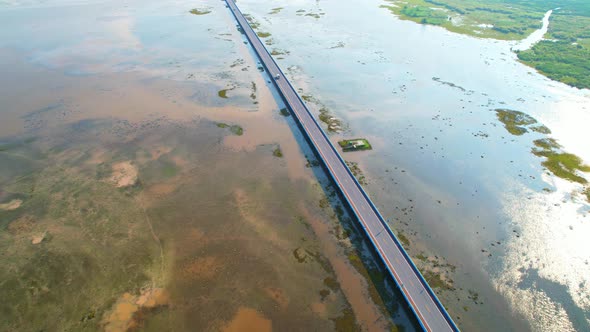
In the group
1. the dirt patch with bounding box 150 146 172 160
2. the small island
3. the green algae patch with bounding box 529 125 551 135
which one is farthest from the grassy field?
the dirt patch with bounding box 150 146 172 160

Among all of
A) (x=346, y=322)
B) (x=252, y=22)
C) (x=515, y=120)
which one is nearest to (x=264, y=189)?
(x=346, y=322)

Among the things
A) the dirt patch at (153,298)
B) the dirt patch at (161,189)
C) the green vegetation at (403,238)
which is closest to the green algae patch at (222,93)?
the dirt patch at (161,189)

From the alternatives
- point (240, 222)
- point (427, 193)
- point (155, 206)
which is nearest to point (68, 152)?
point (155, 206)

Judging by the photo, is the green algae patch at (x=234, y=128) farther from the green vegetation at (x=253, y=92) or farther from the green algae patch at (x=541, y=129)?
the green algae patch at (x=541, y=129)

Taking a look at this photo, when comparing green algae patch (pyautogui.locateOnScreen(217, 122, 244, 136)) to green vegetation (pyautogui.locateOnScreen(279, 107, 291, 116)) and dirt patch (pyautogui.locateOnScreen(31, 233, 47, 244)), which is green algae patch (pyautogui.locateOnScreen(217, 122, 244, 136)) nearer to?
green vegetation (pyautogui.locateOnScreen(279, 107, 291, 116))

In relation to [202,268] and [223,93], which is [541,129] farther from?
[202,268]

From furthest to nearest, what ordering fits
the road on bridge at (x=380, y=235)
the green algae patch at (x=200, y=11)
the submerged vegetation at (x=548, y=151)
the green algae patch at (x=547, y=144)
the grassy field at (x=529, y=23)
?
the green algae patch at (x=200, y=11) < the grassy field at (x=529, y=23) < the green algae patch at (x=547, y=144) < the submerged vegetation at (x=548, y=151) < the road on bridge at (x=380, y=235)
